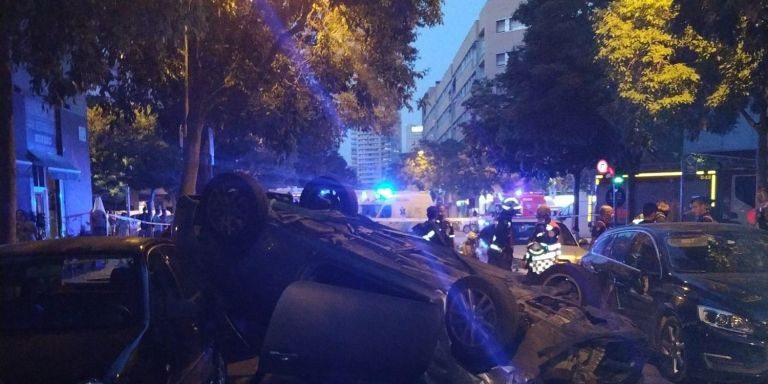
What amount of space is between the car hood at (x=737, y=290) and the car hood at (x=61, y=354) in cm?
481

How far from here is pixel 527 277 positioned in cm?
628

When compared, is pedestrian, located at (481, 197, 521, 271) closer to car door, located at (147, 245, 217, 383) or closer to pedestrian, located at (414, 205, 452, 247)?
pedestrian, located at (414, 205, 452, 247)

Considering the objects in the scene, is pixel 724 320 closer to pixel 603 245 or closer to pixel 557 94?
pixel 603 245

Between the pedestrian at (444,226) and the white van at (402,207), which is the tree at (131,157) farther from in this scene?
the pedestrian at (444,226)

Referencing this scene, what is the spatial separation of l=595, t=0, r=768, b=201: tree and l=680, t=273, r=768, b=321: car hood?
4.47m

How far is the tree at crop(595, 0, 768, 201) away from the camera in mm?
11031

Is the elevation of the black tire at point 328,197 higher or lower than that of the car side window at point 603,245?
higher

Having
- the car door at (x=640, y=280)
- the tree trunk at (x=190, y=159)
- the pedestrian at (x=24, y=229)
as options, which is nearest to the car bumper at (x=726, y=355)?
the car door at (x=640, y=280)

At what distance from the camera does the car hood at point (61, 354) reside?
10.6 feet

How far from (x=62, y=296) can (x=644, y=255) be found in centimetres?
566

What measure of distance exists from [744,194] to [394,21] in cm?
1633

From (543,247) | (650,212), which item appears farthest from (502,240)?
(650,212)

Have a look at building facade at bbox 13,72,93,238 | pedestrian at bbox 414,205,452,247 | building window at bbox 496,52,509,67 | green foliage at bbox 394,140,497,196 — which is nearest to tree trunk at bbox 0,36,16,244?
pedestrian at bbox 414,205,452,247

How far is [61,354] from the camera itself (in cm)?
343
